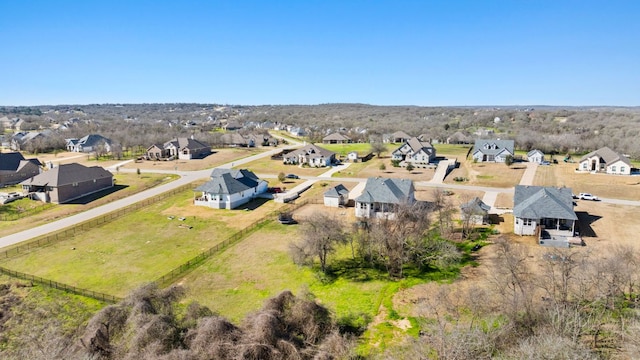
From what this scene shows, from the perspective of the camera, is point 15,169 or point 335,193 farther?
point 15,169

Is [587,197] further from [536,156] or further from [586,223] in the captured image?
[536,156]

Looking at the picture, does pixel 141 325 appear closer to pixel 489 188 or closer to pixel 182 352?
pixel 182 352

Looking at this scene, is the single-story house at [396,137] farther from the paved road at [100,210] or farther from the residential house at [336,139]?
the paved road at [100,210]

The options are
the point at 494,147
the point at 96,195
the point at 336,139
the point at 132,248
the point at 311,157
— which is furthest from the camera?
the point at 336,139

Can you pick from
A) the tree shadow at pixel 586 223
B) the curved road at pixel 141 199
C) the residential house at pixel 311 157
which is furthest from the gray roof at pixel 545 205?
the residential house at pixel 311 157

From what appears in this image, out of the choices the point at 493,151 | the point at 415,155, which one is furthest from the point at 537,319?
the point at 493,151

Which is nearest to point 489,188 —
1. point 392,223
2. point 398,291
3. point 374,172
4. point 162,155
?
point 374,172
